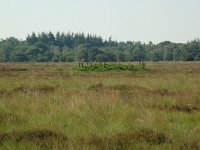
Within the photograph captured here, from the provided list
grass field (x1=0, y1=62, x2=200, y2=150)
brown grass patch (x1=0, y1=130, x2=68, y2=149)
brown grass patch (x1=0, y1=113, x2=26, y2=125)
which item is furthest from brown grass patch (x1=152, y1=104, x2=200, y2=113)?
brown grass patch (x1=0, y1=130, x2=68, y2=149)

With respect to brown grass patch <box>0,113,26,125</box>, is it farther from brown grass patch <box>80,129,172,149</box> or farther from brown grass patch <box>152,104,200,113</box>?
brown grass patch <box>152,104,200,113</box>

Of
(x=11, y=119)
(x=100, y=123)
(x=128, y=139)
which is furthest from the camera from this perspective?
(x=11, y=119)

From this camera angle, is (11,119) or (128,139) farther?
(11,119)

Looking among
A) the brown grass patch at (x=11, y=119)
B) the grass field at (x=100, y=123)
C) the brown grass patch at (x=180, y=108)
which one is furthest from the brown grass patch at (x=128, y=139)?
the brown grass patch at (x=180, y=108)

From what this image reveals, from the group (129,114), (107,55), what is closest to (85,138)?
(129,114)

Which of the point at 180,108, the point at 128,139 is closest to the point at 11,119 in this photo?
the point at 128,139

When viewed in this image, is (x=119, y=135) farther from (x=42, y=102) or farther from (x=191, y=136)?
(x=42, y=102)

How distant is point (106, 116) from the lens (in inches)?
376

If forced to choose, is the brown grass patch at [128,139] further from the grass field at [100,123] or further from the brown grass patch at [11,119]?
the brown grass patch at [11,119]

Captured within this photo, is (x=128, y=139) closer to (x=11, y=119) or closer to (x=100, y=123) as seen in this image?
(x=100, y=123)

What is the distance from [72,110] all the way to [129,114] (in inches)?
67.0

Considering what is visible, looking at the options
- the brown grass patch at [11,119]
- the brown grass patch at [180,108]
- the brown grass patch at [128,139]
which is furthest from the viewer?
the brown grass patch at [180,108]

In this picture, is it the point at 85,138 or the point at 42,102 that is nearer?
the point at 85,138

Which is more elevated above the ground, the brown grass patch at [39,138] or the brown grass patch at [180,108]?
the brown grass patch at [39,138]
